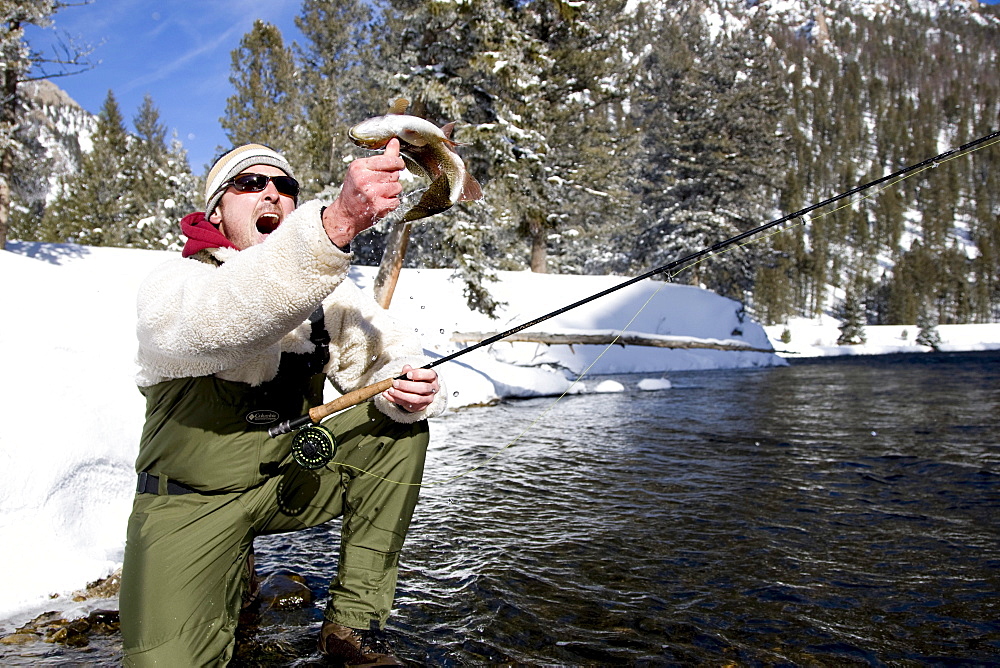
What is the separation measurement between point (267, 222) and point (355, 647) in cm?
190

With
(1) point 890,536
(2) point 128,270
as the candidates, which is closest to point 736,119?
(2) point 128,270

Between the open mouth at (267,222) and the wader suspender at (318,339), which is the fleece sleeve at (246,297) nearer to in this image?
the wader suspender at (318,339)

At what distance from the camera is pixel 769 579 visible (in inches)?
137

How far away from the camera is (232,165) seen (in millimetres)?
2730

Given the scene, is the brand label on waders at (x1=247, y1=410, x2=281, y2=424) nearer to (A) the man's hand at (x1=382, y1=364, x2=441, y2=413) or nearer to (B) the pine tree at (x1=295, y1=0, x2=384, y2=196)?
(A) the man's hand at (x1=382, y1=364, x2=441, y2=413)

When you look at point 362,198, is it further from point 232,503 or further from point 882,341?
point 882,341

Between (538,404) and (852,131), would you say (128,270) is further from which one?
(852,131)

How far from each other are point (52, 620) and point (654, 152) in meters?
41.2

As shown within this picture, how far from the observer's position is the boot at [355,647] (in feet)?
8.18

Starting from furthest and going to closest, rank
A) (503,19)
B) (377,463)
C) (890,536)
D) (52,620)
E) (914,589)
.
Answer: (503,19), (890,536), (914,589), (52,620), (377,463)

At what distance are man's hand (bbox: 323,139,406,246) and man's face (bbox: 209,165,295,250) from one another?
1.17 m

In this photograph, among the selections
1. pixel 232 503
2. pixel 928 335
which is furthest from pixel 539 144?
pixel 928 335

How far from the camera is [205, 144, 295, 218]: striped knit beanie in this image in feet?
8.89

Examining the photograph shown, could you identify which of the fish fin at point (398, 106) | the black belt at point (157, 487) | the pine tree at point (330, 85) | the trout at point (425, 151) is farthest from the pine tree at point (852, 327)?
the black belt at point (157, 487)
